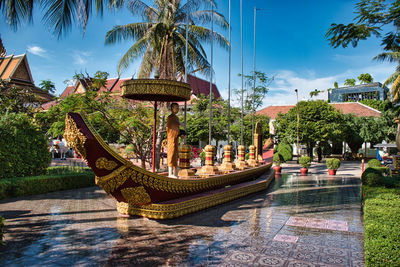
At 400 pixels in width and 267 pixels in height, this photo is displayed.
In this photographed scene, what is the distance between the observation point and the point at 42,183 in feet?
29.2

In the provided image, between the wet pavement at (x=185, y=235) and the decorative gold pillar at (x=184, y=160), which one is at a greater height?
the decorative gold pillar at (x=184, y=160)

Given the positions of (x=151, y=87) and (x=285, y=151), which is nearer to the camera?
(x=151, y=87)

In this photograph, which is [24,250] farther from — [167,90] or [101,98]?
[101,98]

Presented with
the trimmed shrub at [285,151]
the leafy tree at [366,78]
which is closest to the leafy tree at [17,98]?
the trimmed shrub at [285,151]

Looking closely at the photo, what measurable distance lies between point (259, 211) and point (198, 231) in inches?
93.3

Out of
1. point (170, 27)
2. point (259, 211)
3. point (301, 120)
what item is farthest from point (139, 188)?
point (301, 120)

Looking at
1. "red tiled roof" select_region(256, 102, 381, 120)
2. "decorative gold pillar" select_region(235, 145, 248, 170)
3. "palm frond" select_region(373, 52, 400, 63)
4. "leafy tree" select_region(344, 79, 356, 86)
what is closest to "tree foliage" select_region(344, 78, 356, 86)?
"leafy tree" select_region(344, 79, 356, 86)

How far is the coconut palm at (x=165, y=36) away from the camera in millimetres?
11938

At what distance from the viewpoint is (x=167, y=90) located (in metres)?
5.90

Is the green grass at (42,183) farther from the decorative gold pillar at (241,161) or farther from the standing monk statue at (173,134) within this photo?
the decorative gold pillar at (241,161)

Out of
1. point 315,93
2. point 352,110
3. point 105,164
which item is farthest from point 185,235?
point 315,93

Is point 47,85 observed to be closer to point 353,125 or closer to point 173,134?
point 173,134

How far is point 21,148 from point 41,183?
4.37ft

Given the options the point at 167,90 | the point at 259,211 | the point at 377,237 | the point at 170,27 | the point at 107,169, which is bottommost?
the point at 259,211
